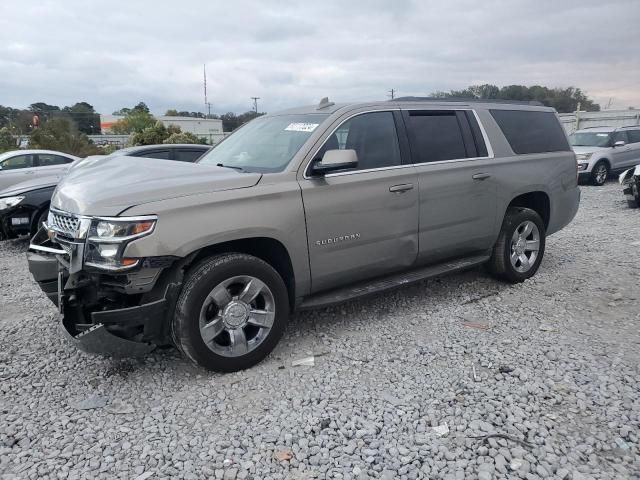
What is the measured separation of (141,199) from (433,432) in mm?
2269

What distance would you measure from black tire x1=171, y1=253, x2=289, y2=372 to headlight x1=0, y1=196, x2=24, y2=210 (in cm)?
528

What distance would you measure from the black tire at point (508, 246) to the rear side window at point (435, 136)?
3.17 feet

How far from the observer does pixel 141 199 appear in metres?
3.10

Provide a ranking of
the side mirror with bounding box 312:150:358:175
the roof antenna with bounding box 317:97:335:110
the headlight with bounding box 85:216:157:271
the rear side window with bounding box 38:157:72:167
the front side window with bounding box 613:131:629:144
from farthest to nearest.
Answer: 1. the front side window with bounding box 613:131:629:144
2. the rear side window with bounding box 38:157:72:167
3. the roof antenna with bounding box 317:97:335:110
4. the side mirror with bounding box 312:150:358:175
5. the headlight with bounding box 85:216:157:271

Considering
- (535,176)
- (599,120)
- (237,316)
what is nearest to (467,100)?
(535,176)

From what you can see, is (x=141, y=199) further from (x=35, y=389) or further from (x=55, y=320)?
(x=55, y=320)

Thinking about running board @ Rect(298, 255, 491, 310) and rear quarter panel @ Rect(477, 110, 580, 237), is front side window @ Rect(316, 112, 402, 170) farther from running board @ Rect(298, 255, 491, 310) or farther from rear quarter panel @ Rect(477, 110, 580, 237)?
rear quarter panel @ Rect(477, 110, 580, 237)

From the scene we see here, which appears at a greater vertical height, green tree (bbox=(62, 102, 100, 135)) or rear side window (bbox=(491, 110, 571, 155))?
green tree (bbox=(62, 102, 100, 135))

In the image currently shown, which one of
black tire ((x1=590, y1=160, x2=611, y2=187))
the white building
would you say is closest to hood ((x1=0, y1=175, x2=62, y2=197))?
black tire ((x1=590, y1=160, x2=611, y2=187))

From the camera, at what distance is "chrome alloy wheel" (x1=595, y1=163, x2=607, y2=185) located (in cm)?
1433

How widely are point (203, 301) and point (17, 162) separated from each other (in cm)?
1005

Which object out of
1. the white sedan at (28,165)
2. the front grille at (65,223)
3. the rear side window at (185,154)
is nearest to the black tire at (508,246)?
the front grille at (65,223)

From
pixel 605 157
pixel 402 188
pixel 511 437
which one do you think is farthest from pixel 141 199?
pixel 605 157

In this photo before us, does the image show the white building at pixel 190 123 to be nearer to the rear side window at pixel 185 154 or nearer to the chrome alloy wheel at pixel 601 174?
the chrome alloy wheel at pixel 601 174
